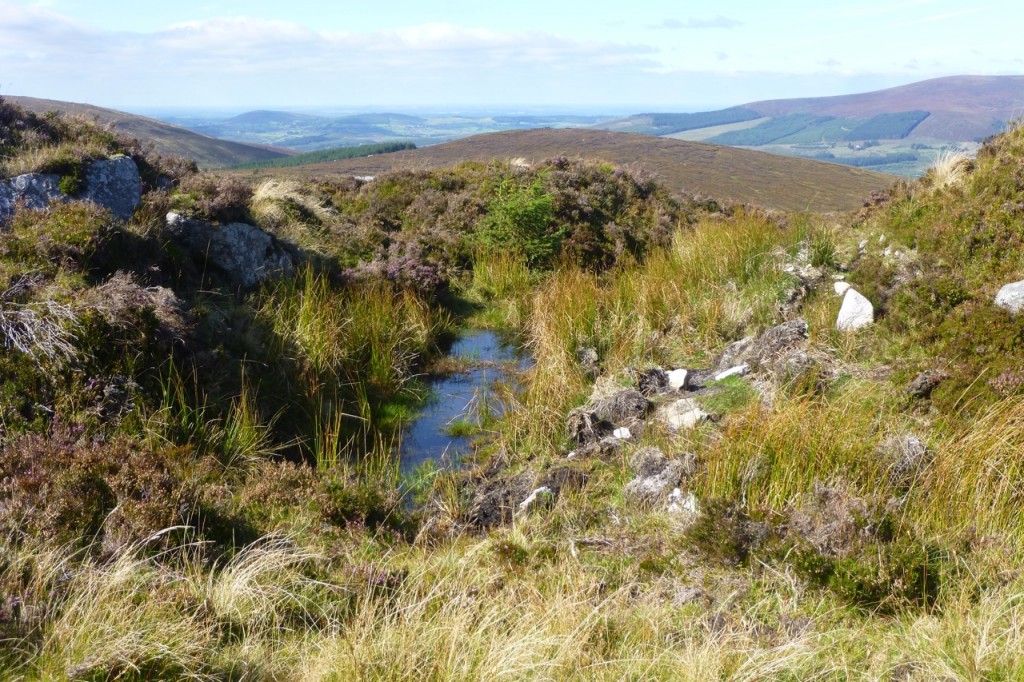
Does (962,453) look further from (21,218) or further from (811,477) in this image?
(21,218)

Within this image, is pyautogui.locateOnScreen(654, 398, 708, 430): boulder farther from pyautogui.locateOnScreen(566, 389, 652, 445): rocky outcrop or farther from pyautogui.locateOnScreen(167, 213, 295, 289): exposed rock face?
pyautogui.locateOnScreen(167, 213, 295, 289): exposed rock face

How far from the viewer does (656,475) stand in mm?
4742

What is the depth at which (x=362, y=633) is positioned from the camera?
2912 mm

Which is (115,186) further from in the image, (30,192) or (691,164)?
(691,164)

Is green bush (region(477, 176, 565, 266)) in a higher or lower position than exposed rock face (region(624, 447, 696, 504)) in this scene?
higher

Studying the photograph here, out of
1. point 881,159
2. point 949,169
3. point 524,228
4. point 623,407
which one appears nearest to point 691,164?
point 524,228

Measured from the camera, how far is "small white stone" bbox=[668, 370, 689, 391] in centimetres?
647

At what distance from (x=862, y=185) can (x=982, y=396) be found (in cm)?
3353

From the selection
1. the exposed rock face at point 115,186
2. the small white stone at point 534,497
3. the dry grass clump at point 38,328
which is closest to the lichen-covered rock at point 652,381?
the small white stone at point 534,497

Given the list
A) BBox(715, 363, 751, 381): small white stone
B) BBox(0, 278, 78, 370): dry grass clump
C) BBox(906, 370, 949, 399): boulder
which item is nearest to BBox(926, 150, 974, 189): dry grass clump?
BBox(715, 363, 751, 381): small white stone

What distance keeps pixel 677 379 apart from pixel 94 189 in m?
6.92

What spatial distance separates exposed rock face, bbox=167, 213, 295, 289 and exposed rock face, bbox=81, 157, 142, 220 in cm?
52

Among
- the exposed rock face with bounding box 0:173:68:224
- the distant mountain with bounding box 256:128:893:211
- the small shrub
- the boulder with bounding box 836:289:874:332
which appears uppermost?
the distant mountain with bounding box 256:128:893:211

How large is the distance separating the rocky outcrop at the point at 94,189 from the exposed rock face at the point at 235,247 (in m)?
0.58
